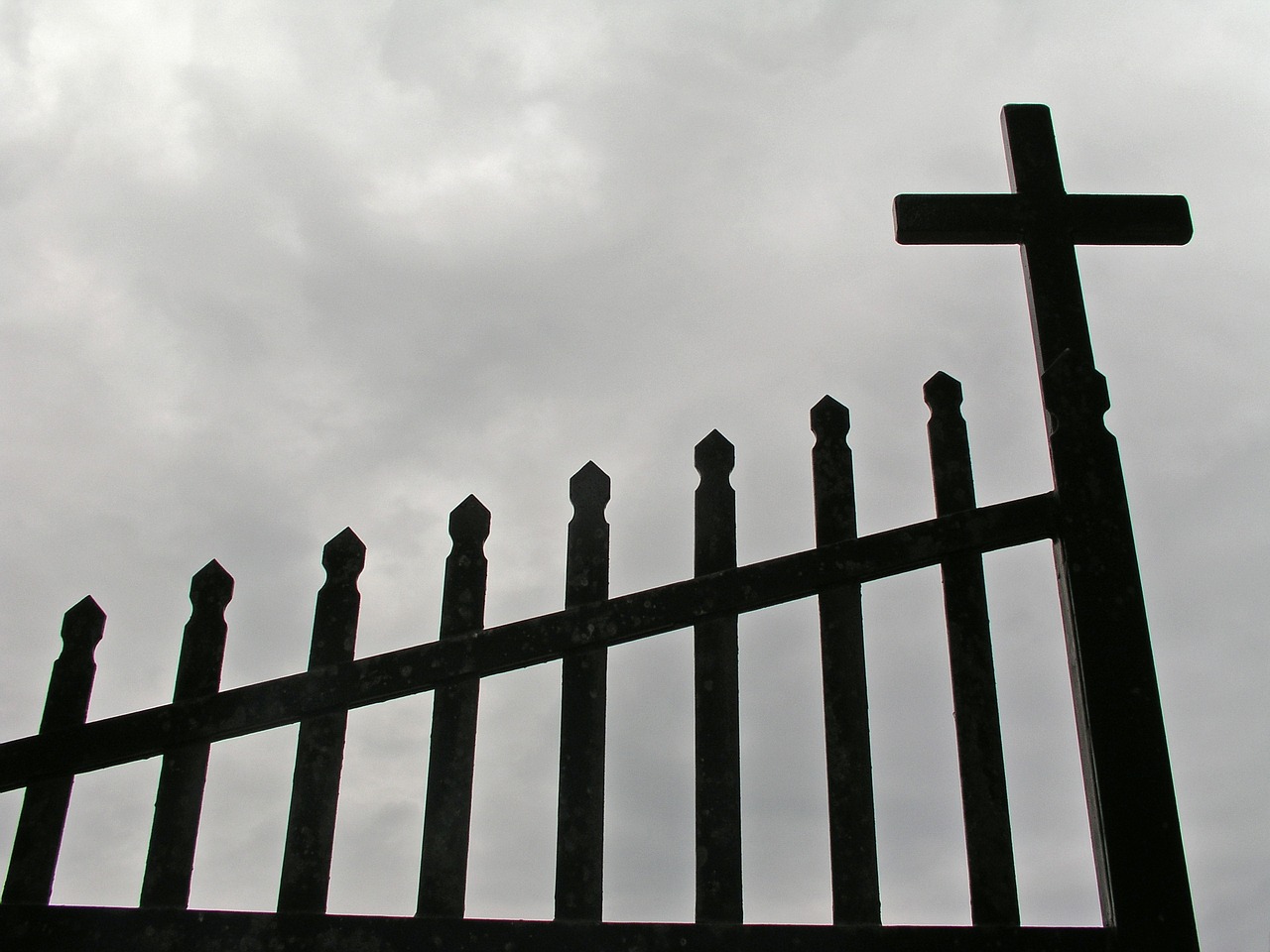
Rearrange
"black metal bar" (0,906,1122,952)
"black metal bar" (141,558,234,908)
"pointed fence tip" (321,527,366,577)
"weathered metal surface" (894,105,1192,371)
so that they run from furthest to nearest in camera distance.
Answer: "weathered metal surface" (894,105,1192,371), "pointed fence tip" (321,527,366,577), "black metal bar" (141,558,234,908), "black metal bar" (0,906,1122,952)

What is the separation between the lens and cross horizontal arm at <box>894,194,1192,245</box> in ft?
11.7

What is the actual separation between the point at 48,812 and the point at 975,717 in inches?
95.5

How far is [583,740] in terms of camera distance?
9.49 ft

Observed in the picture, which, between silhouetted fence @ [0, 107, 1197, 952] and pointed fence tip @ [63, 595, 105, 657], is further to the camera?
pointed fence tip @ [63, 595, 105, 657]

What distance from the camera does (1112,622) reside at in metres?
2.94

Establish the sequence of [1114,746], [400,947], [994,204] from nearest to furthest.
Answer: [400,947] < [1114,746] < [994,204]

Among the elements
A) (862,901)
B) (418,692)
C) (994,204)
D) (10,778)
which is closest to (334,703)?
(418,692)

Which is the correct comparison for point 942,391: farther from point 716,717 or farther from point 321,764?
point 321,764

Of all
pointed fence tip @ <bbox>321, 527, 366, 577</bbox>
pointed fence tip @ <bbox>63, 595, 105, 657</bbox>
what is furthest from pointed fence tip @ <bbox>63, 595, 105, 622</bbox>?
pointed fence tip @ <bbox>321, 527, 366, 577</bbox>

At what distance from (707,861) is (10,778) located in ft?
5.94

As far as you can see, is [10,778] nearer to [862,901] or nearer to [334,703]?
[334,703]

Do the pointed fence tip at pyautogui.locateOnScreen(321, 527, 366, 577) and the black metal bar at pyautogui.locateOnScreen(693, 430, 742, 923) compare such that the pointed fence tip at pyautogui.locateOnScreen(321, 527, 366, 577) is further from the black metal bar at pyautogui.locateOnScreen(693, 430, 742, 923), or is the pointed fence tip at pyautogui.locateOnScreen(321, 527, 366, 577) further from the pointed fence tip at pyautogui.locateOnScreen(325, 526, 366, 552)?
the black metal bar at pyautogui.locateOnScreen(693, 430, 742, 923)

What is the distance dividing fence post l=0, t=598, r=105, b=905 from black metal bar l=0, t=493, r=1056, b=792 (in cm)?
6

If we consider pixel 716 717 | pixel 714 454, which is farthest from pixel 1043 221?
pixel 716 717
